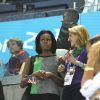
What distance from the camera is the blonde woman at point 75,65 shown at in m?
5.34

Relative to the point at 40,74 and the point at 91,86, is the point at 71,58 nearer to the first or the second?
the point at 40,74

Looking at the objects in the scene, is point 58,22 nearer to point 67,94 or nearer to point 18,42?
point 18,42

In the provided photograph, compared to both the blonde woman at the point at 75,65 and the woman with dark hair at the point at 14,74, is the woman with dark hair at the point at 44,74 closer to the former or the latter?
the blonde woman at the point at 75,65

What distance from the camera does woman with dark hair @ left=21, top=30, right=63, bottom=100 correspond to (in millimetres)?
5695

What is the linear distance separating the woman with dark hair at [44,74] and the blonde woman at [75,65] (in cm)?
18

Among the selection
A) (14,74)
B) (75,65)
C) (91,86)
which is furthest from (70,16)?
(91,86)

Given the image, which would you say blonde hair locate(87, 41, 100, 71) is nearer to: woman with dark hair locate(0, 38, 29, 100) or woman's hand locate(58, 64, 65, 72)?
woman's hand locate(58, 64, 65, 72)

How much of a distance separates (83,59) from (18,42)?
247 cm

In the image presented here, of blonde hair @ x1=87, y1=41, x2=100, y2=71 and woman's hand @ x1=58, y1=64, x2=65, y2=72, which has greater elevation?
blonde hair @ x1=87, y1=41, x2=100, y2=71

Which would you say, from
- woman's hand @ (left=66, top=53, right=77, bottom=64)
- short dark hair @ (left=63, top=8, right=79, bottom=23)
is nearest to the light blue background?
short dark hair @ (left=63, top=8, right=79, bottom=23)

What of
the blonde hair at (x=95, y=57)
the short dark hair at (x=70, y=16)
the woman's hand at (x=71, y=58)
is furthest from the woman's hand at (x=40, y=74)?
the blonde hair at (x=95, y=57)

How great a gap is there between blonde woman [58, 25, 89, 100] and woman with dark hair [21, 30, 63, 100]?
18cm

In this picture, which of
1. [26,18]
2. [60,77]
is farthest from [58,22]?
[60,77]

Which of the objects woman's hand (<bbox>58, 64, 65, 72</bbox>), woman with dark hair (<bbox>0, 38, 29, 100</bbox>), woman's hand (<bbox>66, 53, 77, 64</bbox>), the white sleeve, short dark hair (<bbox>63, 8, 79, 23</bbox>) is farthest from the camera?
short dark hair (<bbox>63, 8, 79, 23</bbox>)
